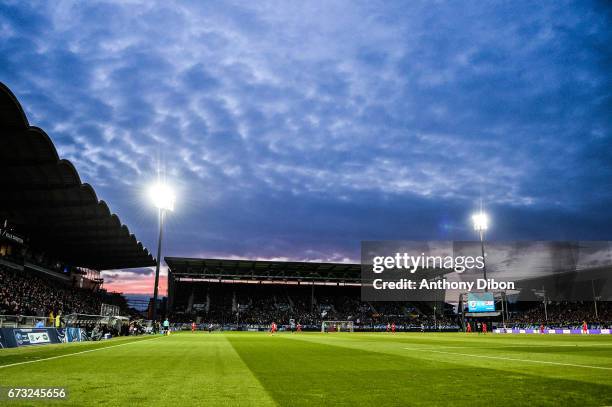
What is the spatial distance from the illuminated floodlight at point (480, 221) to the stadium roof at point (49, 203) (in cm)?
Answer: 4745

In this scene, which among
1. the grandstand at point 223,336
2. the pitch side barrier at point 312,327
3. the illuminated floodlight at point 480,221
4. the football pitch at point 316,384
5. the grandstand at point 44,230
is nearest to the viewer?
the football pitch at point 316,384

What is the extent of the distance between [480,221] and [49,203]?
53.4m

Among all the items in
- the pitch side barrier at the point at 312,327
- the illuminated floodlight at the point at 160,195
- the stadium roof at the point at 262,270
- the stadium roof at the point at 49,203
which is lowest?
the pitch side barrier at the point at 312,327

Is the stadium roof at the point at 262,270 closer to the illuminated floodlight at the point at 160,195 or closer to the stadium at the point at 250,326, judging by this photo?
the stadium at the point at 250,326

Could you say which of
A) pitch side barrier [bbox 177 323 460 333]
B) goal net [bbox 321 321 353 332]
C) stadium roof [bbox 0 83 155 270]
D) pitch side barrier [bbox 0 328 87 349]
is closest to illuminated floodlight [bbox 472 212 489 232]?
pitch side barrier [bbox 177 323 460 333]

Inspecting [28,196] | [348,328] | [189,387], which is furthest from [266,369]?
[348,328]

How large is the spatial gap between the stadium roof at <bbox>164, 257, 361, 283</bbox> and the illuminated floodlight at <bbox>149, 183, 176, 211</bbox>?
25.5m

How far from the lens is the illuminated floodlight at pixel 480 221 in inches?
2333

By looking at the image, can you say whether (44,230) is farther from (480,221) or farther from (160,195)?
(480,221)

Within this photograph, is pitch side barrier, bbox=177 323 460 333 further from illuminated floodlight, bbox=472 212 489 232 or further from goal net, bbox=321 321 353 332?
illuminated floodlight, bbox=472 212 489 232

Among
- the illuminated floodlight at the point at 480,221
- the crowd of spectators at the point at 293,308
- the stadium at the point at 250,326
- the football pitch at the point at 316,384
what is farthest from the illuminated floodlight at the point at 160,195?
the illuminated floodlight at the point at 480,221

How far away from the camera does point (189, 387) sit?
20.6ft

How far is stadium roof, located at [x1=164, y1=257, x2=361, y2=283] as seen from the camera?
2766 inches

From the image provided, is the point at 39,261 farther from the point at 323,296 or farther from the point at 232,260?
the point at 323,296
